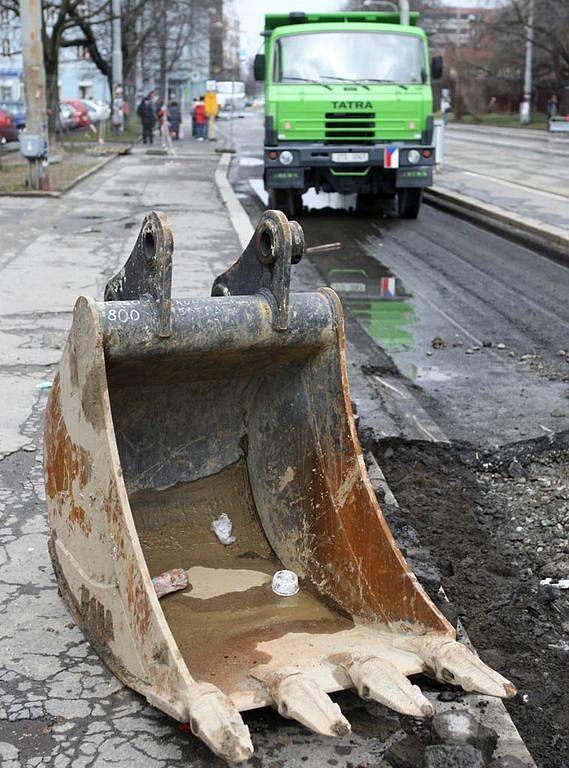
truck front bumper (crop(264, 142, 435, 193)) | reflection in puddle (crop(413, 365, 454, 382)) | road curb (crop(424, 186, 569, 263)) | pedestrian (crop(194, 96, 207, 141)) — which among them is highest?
pedestrian (crop(194, 96, 207, 141))

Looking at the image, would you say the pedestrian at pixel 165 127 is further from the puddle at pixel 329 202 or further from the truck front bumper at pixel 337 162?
the truck front bumper at pixel 337 162

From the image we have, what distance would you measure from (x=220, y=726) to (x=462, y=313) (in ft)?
23.5

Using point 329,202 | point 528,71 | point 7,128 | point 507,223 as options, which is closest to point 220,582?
point 507,223

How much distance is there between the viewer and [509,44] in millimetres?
71188

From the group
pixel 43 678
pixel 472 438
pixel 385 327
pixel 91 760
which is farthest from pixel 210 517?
pixel 385 327

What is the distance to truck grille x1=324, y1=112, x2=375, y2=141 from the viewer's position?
1525cm

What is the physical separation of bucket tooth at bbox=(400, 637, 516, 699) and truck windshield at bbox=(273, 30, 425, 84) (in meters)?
13.5

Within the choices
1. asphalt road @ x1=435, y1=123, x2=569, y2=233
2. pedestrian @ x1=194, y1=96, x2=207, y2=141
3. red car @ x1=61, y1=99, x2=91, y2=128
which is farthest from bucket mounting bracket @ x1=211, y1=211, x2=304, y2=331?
red car @ x1=61, y1=99, x2=91, y2=128

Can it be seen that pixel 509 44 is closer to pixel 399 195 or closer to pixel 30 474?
pixel 399 195

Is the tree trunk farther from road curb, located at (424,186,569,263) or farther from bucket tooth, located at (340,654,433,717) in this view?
bucket tooth, located at (340,654,433,717)

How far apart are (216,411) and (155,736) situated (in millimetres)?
1467

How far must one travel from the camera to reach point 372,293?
10180mm

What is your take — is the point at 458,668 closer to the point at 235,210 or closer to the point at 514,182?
the point at 235,210

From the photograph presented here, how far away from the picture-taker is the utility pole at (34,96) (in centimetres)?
1833
